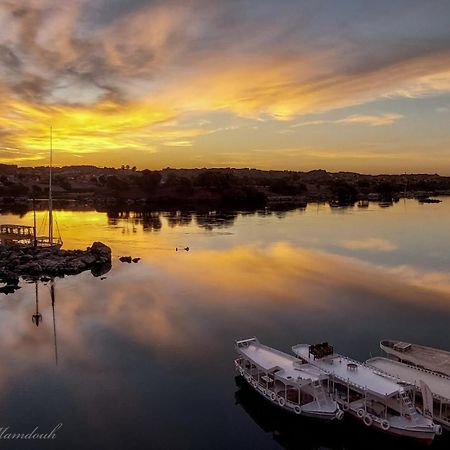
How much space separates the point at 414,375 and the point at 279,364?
19.0 feet

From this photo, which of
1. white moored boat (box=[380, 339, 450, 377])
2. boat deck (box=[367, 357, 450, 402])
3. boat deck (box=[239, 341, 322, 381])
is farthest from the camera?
white moored boat (box=[380, 339, 450, 377])

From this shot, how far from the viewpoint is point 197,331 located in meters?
29.1

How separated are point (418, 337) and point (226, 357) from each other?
11.6m

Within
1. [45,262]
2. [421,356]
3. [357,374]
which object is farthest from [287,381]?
[45,262]

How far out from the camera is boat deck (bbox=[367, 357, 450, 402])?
19.0m

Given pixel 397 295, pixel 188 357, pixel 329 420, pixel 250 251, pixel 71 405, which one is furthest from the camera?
pixel 250 251

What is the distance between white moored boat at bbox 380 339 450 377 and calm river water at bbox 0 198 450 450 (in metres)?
2.23

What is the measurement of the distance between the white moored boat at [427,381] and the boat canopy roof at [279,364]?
3.30 m

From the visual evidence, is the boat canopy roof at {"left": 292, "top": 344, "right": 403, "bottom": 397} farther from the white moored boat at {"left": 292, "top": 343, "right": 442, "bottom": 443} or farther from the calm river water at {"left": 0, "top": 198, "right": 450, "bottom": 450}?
the calm river water at {"left": 0, "top": 198, "right": 450, "bottom": 450}

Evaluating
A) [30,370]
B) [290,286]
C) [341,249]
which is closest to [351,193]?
[341,249]

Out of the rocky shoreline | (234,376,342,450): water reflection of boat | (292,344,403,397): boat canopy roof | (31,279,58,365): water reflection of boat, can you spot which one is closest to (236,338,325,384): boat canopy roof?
(292,344,403,397): boat canopy roof

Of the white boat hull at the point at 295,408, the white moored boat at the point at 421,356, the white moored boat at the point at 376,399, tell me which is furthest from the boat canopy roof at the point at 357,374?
the white moored boat at the point at 421,356

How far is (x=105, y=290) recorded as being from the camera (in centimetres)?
3906

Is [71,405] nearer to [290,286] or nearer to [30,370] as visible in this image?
[30,370]
